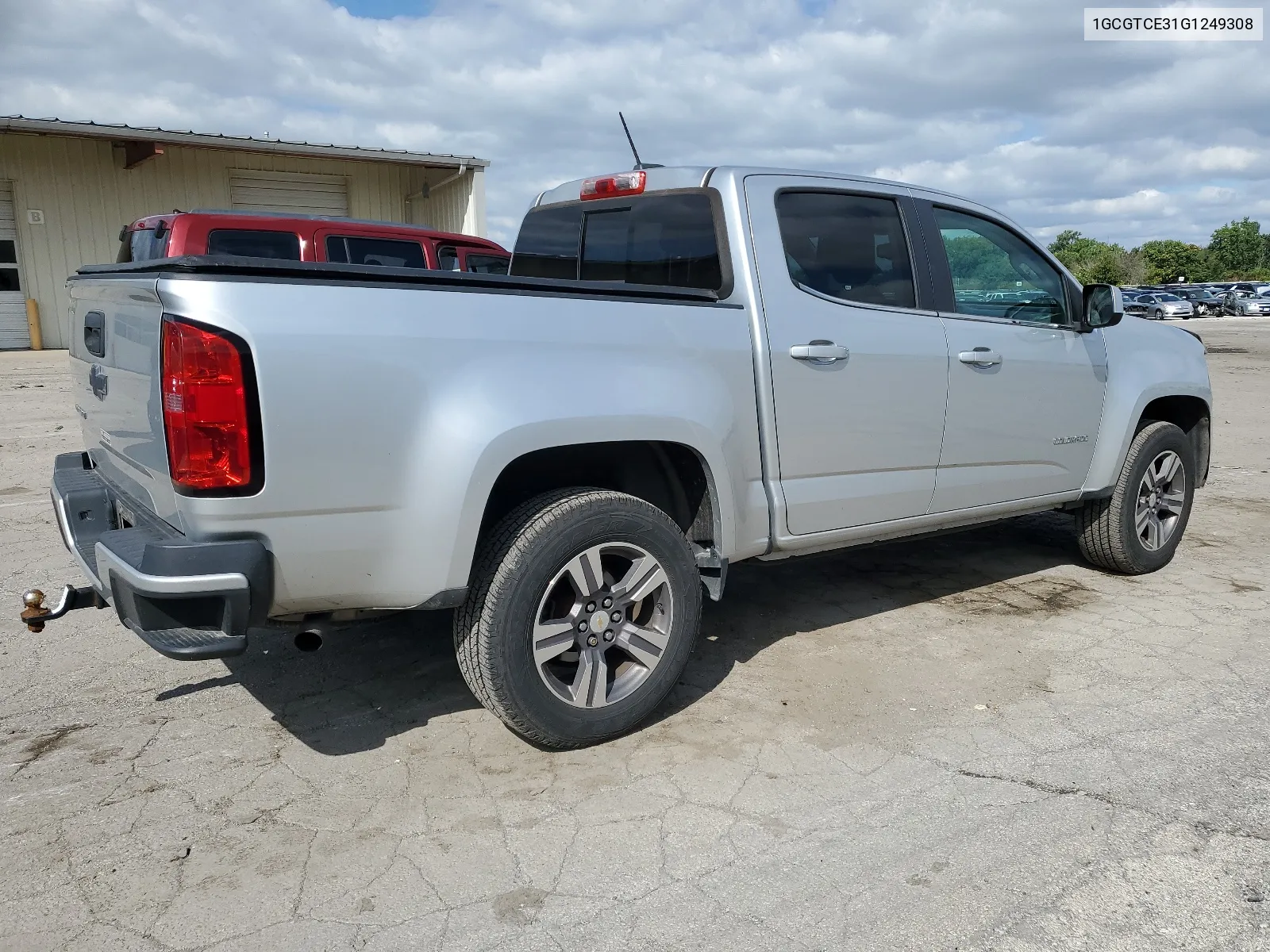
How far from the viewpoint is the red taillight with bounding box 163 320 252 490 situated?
268cm

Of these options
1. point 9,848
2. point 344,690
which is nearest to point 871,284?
point 344,690

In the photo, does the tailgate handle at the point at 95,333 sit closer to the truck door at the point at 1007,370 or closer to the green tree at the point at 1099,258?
the truck door at the point at 1007,370

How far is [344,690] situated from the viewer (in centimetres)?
393

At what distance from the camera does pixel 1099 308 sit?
16.3ft

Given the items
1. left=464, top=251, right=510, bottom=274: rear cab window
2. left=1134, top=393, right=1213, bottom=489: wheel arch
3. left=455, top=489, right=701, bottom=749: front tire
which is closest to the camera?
left=455, top=489, right=701, bottom=749: front tire

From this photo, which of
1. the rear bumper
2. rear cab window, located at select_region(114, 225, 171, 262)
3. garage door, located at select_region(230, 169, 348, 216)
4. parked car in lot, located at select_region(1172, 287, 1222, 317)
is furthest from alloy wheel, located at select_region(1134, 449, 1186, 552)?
parked car in lot, located at select_region(1172, 287, 1222, 317)

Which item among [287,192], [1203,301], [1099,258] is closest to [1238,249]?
[1099,258]

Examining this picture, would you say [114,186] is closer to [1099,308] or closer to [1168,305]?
[1099,308]

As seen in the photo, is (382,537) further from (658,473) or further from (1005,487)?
(1005,487)

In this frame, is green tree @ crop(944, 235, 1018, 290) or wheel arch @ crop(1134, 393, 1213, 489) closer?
green tree @ crop(944, 235, 1018, 290)

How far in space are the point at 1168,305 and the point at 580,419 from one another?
4728 cm

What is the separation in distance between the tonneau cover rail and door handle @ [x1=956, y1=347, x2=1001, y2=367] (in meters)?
1.48

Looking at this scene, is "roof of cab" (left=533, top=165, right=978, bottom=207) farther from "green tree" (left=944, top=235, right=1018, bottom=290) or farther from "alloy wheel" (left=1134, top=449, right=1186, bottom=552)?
"alloy wheel" (left=1134, top=449, right=1186, bottom=552)

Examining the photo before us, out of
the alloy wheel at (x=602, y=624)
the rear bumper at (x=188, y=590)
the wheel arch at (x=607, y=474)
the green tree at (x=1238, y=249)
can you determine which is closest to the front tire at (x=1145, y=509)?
the wheel arch at (x=607, y=474)
